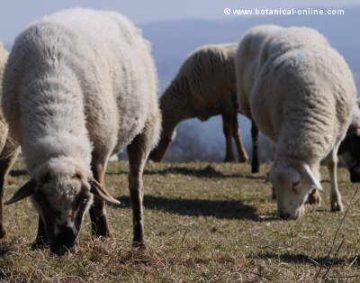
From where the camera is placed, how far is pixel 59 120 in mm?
6121

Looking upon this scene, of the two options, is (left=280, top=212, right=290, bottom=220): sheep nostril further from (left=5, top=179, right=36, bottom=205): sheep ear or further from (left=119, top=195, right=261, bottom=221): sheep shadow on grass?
(left=5, top=179, right=36, bottom=205): sheep ear

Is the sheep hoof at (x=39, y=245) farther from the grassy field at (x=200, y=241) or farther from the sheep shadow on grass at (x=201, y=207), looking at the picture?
the sheep shadow on grass at (x=201, y=207)

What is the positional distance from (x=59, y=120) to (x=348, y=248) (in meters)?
2.88

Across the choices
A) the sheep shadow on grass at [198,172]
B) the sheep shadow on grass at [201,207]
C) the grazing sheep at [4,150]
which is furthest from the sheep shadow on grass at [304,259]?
the sheep shadow on grass at [198,172]

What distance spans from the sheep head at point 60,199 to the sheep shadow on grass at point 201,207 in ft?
15.4

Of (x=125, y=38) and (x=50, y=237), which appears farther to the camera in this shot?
(x=125, y=38)

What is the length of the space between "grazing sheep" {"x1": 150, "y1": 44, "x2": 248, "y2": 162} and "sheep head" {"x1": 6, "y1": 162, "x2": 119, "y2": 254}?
39.3ft

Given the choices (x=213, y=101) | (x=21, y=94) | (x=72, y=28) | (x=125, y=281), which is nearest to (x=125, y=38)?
(x=72, y=28)

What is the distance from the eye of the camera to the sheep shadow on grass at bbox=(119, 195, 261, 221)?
→ 10.6m

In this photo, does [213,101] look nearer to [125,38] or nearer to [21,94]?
[125,38]

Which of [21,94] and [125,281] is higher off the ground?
[21,94]

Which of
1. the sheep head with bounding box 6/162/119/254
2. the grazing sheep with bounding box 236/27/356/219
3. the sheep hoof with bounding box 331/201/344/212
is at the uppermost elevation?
the sheep head with bounding box 6/162/119/254

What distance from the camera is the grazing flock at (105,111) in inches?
232

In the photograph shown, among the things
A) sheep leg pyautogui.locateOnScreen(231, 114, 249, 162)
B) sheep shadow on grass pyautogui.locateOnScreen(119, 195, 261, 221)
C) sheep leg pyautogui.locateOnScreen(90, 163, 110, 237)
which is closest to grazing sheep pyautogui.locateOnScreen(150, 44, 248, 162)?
sheep leg pyautogui.locateOnScreen(231, 114, 249, 162)
